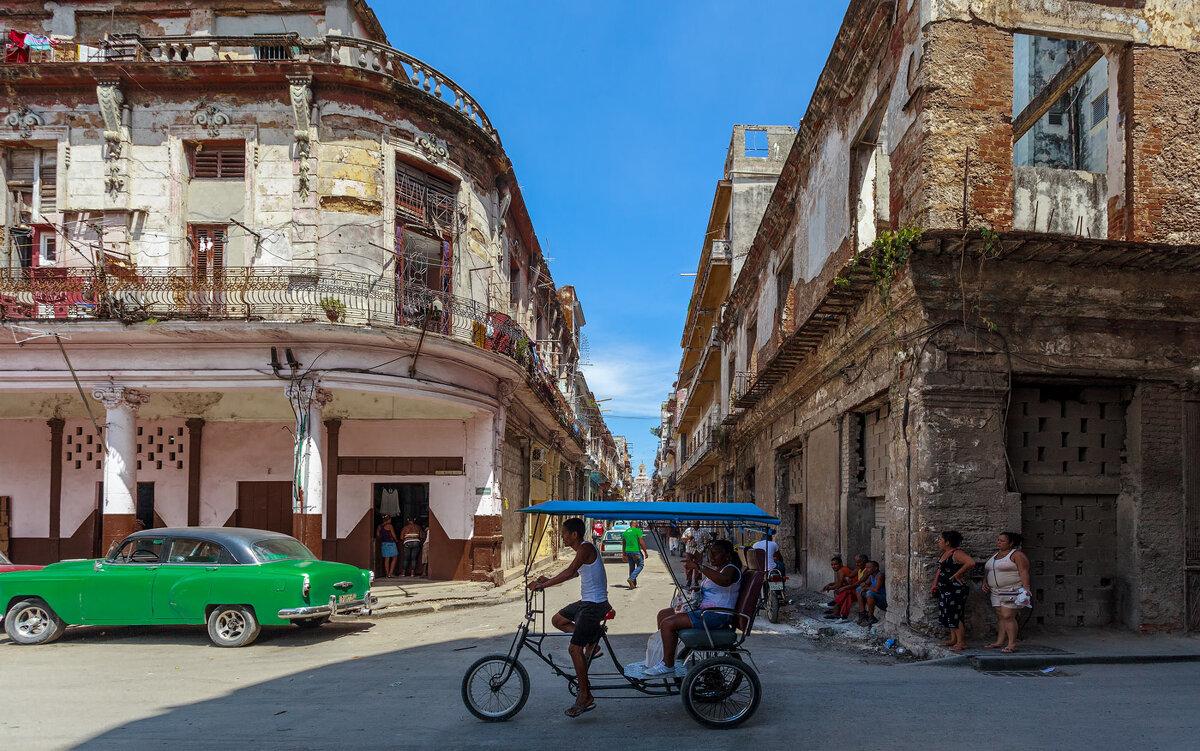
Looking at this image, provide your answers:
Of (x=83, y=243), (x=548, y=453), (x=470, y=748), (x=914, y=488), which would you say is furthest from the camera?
(x=548, y=453)

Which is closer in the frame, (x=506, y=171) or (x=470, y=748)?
(x=470, y=748)

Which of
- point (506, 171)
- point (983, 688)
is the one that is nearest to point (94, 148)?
point (506, 171)

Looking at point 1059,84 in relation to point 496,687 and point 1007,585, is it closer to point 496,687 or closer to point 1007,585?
point 1007,585

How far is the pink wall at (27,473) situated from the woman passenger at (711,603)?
16744 millimetres

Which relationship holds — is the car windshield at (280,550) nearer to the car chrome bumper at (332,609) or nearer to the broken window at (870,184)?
the car chrome bumper at (332,609)

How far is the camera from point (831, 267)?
13.9m

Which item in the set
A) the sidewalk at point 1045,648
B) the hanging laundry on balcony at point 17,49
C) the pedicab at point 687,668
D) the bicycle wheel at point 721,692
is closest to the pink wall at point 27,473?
the hanging laundry on balcony at point 17,49

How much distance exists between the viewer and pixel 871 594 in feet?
36.6

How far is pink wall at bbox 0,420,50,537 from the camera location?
17.9 meters

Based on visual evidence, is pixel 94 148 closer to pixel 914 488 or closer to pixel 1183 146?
pixel 914 488

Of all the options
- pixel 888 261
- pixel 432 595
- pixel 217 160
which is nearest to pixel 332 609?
pixel 432 595

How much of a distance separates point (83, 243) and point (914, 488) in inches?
570

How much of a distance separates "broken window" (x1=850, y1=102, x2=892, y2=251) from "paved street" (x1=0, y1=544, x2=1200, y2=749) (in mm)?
6093

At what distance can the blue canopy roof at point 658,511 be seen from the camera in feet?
21.6
